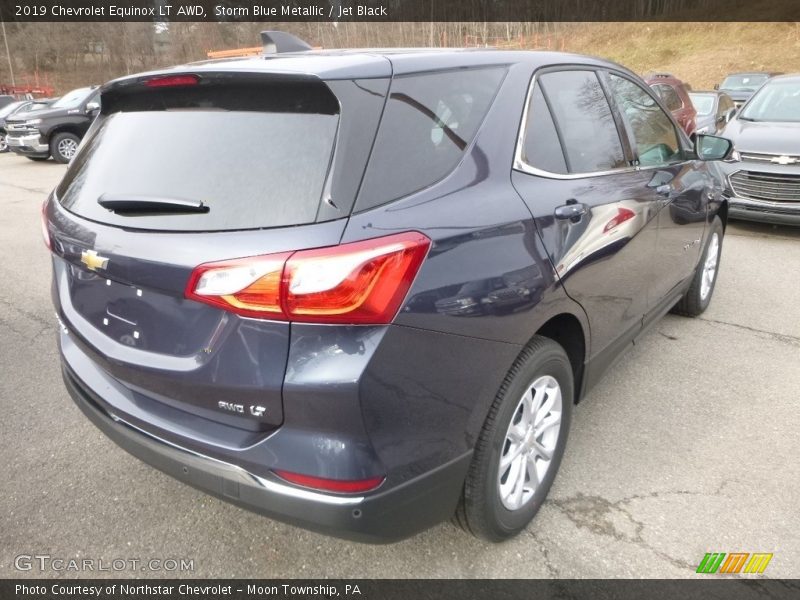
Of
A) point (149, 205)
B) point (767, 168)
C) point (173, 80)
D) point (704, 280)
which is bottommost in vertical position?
point (704, 280)

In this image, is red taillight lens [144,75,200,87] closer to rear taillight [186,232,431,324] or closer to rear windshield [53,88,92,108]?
rear taillight [186,232,431,324]

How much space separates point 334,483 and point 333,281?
555 millimetres

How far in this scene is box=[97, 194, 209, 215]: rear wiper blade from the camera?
1.75m

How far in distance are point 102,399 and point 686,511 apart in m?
2.29

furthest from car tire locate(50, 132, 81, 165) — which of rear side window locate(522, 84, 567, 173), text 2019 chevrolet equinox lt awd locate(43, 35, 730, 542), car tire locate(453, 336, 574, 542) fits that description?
car tire locate(453, 336, 574, 542)

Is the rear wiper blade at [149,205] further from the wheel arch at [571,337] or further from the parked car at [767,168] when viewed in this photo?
the parked car at [767,168]

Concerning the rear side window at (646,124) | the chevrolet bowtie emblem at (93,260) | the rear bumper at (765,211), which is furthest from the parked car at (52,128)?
the chevrolet bowtie emblem at (93,260)

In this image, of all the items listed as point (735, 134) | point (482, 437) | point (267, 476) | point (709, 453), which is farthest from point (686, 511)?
point (735, 134)

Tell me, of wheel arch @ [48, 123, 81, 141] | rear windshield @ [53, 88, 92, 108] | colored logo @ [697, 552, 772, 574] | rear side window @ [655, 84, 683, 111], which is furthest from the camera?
rear windshield @ [53, 88, 92, 108]

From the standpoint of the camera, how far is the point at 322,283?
1547mm

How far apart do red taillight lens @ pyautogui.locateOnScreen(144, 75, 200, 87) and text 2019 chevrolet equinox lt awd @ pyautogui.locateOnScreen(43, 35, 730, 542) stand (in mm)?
13

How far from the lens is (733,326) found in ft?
14.2

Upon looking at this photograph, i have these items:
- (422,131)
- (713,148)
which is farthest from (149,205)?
(713,148)

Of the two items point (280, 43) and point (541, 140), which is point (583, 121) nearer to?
point (541, 140)
